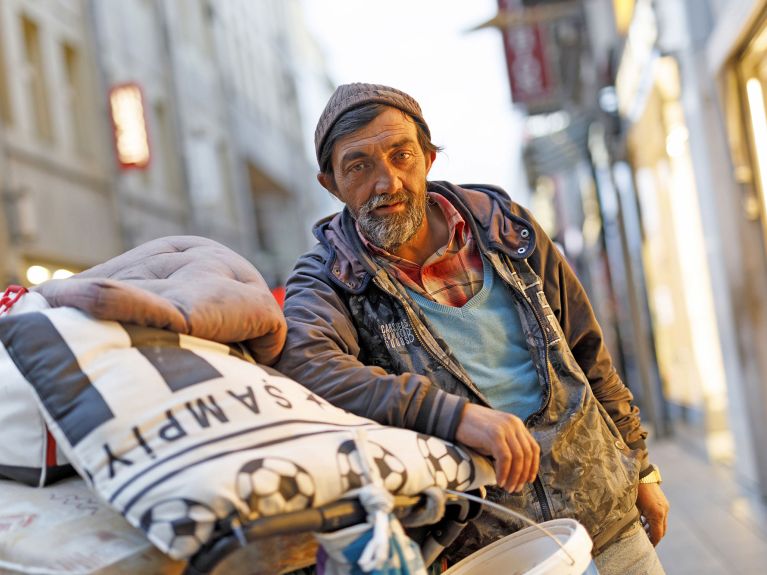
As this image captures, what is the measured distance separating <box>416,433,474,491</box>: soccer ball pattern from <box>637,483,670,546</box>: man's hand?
0.85m

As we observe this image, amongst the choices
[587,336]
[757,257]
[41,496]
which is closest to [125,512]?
[41,496]

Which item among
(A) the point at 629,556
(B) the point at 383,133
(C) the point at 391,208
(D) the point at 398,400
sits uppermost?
(B) the point at 383,133

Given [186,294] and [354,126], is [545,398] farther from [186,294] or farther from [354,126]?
[186,294]

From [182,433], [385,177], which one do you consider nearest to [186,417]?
[182,433]

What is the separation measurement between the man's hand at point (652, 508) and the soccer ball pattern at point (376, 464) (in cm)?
106

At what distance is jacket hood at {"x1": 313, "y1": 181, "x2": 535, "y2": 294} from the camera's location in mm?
2396

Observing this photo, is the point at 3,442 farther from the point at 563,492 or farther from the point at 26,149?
the point at 26,149

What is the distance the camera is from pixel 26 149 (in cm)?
1450

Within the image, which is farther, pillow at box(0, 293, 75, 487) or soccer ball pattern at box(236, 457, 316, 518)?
pillow at box(0, 293, 75, 487)

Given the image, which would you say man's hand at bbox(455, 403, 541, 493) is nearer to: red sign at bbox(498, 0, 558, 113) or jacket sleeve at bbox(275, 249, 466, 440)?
jacket sleeve at bbox(275, 249, 466, 440)

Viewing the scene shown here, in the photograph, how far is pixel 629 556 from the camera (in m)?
2.45

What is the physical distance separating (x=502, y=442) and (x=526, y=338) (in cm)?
46

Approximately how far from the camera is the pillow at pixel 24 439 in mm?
1827

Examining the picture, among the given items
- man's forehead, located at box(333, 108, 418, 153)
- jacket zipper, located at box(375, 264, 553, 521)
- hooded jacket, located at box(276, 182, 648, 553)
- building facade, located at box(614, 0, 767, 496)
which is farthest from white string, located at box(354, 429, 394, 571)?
building facade, located at box(614, 0, 767, 496)
